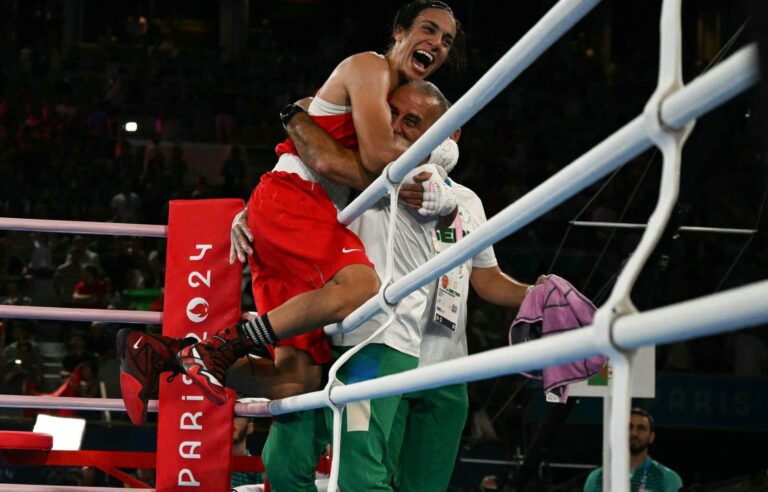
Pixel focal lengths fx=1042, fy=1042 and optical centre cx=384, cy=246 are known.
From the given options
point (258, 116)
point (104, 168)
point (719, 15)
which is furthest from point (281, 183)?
point (719, 15)

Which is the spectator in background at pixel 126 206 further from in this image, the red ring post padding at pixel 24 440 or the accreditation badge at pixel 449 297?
the accreditation badge at pixel 449 297

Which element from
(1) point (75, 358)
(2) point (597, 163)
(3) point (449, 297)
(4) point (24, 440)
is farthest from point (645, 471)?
(1) point (75, 358)

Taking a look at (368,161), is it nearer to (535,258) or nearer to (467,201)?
(467,201)

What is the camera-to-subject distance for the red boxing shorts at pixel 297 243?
2348 millimetres

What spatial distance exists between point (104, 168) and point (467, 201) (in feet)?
30.1

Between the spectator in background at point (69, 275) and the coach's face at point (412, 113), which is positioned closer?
the coach's face at point (412, 113)

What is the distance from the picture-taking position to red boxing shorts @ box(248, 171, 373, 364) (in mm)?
2348

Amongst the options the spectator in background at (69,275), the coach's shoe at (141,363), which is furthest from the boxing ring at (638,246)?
the spectator in background at (69,275)

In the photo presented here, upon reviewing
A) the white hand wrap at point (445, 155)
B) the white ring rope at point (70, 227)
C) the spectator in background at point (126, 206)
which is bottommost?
the white ring rope at point (70, 227)

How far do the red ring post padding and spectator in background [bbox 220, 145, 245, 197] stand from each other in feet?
27.9

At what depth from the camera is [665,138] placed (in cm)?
92

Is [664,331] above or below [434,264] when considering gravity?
below

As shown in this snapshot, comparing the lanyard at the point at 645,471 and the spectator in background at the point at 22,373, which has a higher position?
the spectator in background at the point at 22,373

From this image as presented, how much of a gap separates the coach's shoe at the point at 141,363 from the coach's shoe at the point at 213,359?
4cm
